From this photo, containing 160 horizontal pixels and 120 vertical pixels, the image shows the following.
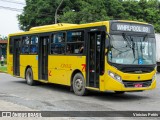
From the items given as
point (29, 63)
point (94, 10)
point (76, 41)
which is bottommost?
point (29, 63)

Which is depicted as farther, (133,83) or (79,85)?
(79,85)

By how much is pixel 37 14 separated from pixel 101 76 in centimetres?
3917

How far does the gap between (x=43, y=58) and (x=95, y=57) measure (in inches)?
181

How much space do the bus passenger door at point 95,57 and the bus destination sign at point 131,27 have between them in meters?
0.53

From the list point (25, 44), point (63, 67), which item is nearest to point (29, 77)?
point (25, 44)

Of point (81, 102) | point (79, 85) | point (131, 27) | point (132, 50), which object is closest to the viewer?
point (81, 102)

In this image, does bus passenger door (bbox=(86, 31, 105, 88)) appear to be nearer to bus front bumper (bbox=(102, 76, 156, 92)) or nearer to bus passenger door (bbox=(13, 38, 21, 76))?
bus front bumper (bbox=(102, 76, 156, 92))

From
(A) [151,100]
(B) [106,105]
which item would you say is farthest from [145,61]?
(B) [106,105]

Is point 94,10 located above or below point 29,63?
above

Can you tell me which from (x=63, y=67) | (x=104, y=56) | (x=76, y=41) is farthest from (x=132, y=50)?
(x=63, y=67)

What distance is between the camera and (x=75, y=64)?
14.6m

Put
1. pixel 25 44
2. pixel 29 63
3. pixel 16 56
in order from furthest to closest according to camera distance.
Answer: pixel 16 56, pixel 25 44, pixel 29 63

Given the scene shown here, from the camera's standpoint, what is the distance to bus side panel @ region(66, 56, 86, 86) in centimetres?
1409

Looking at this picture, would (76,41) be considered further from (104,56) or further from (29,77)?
(29,77)
